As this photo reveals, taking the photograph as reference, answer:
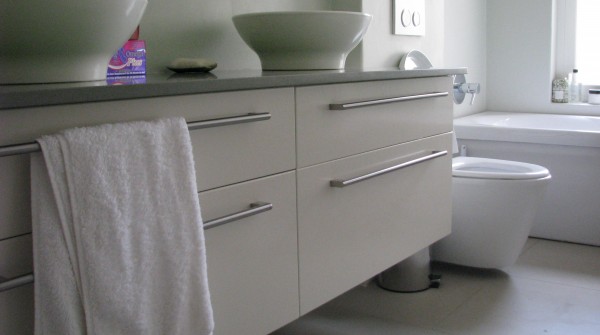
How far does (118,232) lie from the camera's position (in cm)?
103

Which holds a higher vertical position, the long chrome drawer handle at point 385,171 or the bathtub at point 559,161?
the long chrome drawer handle at point 385,171

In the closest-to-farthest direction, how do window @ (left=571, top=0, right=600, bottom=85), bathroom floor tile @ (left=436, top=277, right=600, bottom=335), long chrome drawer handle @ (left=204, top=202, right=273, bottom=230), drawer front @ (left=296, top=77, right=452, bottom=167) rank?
long chrome drawer handle @ (left=204, top=202, right=273, bottom=230), drawer front @ (left=296, top=77, right=452, bottom=167), bathroom floor tile @ (left=436, top=277, right=600, bottom=335), window @ (left=571, top=0, right=600, bottom=85)

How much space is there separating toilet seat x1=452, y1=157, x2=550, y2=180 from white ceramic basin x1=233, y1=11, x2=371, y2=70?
911 mm

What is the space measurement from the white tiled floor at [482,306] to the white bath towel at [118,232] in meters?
1.06

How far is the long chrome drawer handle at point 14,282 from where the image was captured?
3.13 feet

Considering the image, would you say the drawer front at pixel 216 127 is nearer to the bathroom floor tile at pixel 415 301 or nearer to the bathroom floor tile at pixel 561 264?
the bathroom floor tile at pixel 415 301

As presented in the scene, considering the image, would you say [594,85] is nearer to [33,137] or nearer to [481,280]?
[481,280]

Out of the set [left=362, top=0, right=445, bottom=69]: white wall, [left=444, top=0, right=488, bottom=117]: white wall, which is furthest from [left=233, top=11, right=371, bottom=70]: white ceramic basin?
[left=444, top=0, right=488, bottom=117]: white wall

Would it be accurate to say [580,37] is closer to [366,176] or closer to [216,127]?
[366,176]

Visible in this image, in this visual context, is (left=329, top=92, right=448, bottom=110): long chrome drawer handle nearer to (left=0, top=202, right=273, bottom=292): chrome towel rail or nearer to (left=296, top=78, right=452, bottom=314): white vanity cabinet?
(left=296, top=78, right=452, bottom=314): white vanity cabinet

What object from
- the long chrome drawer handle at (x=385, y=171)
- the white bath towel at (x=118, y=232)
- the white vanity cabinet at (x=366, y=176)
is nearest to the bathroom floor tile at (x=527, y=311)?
the white vanity cabinet at (x=366, y=176)

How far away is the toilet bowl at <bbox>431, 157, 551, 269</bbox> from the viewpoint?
248 centimetres

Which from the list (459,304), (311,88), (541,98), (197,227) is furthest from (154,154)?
(541,98)

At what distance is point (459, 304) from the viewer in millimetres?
2328
